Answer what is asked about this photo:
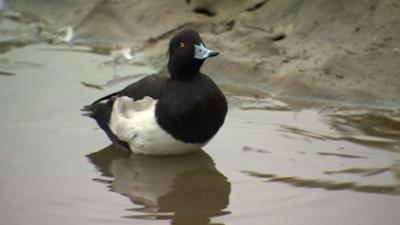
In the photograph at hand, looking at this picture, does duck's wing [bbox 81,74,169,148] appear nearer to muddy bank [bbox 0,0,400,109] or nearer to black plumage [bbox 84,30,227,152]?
black plumage [bbox 84,30,227,152]

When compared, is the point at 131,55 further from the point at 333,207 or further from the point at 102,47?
the point at 333,207

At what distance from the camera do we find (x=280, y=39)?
757 centimetres

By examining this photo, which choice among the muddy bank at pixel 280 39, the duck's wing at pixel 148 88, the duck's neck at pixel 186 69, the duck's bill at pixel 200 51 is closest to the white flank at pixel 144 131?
the duck's wing at pixel 148 88

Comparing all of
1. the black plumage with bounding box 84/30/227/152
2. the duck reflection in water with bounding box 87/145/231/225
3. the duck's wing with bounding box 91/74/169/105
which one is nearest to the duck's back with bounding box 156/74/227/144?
the black plumage with bounding box 84/30/227/152

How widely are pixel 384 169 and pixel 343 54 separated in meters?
2.05

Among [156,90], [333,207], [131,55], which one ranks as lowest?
[333,207]

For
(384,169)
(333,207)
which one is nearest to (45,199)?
(333,207)

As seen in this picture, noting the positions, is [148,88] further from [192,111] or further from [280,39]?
[280,39]

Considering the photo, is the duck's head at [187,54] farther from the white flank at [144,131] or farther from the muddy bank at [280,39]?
the muddy bank at [280,39]

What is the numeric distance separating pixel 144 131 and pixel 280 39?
8.45ft

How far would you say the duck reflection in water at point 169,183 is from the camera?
15.1ft

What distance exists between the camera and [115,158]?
227 inches

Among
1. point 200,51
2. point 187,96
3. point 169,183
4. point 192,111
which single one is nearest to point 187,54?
point 200,51

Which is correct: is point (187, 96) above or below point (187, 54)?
below
